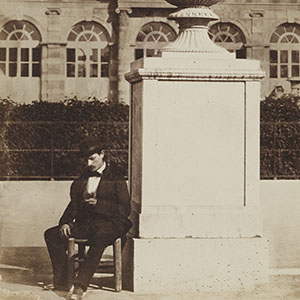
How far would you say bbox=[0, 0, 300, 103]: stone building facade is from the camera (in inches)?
1160

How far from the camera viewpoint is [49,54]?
29.8 meters

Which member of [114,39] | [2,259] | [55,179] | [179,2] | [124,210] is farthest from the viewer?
[114,39]

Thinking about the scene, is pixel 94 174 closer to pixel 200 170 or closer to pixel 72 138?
pixel 200 170

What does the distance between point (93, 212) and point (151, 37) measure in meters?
23.6

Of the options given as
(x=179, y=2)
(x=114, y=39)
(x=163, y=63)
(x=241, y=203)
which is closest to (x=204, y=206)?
(x=241, y=203)

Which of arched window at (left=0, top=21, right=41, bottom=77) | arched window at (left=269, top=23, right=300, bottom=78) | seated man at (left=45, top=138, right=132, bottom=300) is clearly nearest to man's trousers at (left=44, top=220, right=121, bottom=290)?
seated man at (left=45, top=138, right=132, bottom=300)

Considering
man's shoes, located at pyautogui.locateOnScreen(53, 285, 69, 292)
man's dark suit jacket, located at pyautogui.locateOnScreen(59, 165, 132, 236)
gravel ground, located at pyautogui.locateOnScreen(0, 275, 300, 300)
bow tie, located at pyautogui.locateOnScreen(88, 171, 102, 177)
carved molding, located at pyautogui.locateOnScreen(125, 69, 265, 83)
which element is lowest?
gravel ground, located at pyautogui.locateOnScreen(0, 275, 300, 300)

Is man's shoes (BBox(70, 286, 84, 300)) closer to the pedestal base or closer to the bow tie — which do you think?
the pedestal base

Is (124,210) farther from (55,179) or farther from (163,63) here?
(55,179)

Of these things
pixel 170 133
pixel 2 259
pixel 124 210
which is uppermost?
pixel 170 133

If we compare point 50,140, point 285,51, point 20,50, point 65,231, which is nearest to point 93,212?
point 65,231

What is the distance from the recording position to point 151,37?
30.0m

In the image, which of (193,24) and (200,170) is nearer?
(200,170)

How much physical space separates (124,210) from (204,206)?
0.68 m
